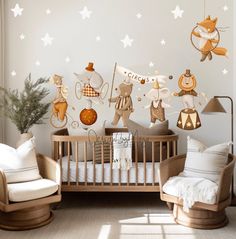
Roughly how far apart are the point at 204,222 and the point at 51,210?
4.72ft

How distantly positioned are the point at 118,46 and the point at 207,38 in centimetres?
97

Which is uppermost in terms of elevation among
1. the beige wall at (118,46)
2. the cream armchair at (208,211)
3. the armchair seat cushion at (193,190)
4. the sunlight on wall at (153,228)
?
the beige wall at (118,46)

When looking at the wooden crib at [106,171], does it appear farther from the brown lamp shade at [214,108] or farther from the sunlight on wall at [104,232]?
the sunlight on wall at [104,232]

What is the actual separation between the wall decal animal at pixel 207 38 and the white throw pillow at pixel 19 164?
210 cm

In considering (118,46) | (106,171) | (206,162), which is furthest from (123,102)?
(206,162)

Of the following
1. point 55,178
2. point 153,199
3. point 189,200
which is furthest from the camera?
point 153,199

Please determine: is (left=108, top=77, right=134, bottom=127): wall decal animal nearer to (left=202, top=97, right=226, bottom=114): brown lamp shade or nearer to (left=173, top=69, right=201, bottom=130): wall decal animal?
→ (left=173, top=69, right=201, bottom=130): wall decal animal

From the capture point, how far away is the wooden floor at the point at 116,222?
3150 mm

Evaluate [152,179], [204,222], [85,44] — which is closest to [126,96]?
[85,44]

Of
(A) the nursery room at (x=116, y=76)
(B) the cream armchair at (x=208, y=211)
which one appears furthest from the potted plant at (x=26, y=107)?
(B) the cream armchair at (x=208, y=211)

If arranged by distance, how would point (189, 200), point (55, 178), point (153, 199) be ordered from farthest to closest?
1. point (153, 199)
2. point (55, 178)
3. point (189, 200)

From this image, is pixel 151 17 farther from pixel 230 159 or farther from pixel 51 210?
pixel 51 210

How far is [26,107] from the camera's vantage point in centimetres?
417

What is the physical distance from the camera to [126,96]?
4406 mm
